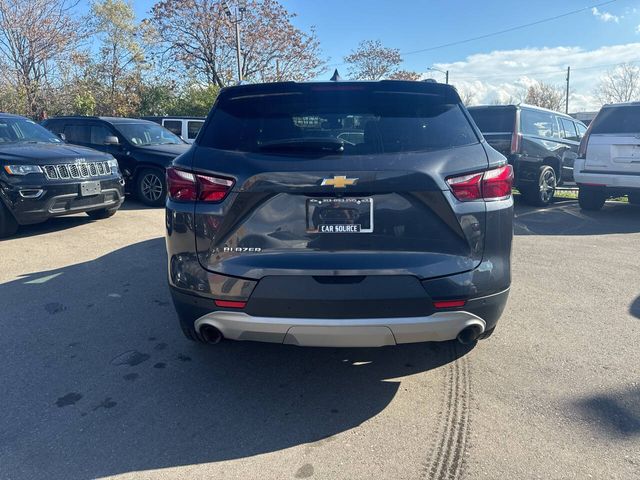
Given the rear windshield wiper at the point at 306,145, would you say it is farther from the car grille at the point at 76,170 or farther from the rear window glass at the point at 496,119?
the rear window glass at the point at 496,119

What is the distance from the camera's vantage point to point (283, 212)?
255 centimetres

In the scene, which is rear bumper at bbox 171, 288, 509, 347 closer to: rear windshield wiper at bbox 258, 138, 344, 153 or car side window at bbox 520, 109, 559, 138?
rear windshield wiper at bbox 258, 138, 344, 153

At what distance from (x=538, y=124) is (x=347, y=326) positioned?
947 cm

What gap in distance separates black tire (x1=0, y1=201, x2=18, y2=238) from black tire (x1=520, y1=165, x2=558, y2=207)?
9.11m

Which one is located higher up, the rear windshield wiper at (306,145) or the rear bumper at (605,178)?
the rear windshield wiper at (306,145)

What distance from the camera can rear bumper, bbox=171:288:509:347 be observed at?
8.30 ft

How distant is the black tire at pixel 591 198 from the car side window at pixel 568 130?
2.41m

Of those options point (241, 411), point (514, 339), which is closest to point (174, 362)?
point (241, 411)

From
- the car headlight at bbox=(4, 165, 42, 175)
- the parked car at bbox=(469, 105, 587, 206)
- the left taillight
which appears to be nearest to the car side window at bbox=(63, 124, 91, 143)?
the car headlight at bbox=(4, 165, 42, 175)

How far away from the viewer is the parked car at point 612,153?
8398mm

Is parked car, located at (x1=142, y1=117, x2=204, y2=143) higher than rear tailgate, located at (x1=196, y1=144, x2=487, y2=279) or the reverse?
higher

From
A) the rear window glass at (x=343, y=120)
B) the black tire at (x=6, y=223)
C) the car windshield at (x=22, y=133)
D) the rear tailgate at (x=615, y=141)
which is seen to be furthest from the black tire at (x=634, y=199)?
the black tire at (x=6, y=223)

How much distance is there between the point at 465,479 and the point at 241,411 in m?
1.29

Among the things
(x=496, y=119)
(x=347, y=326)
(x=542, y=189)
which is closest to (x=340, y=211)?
(x=347, y=326)
